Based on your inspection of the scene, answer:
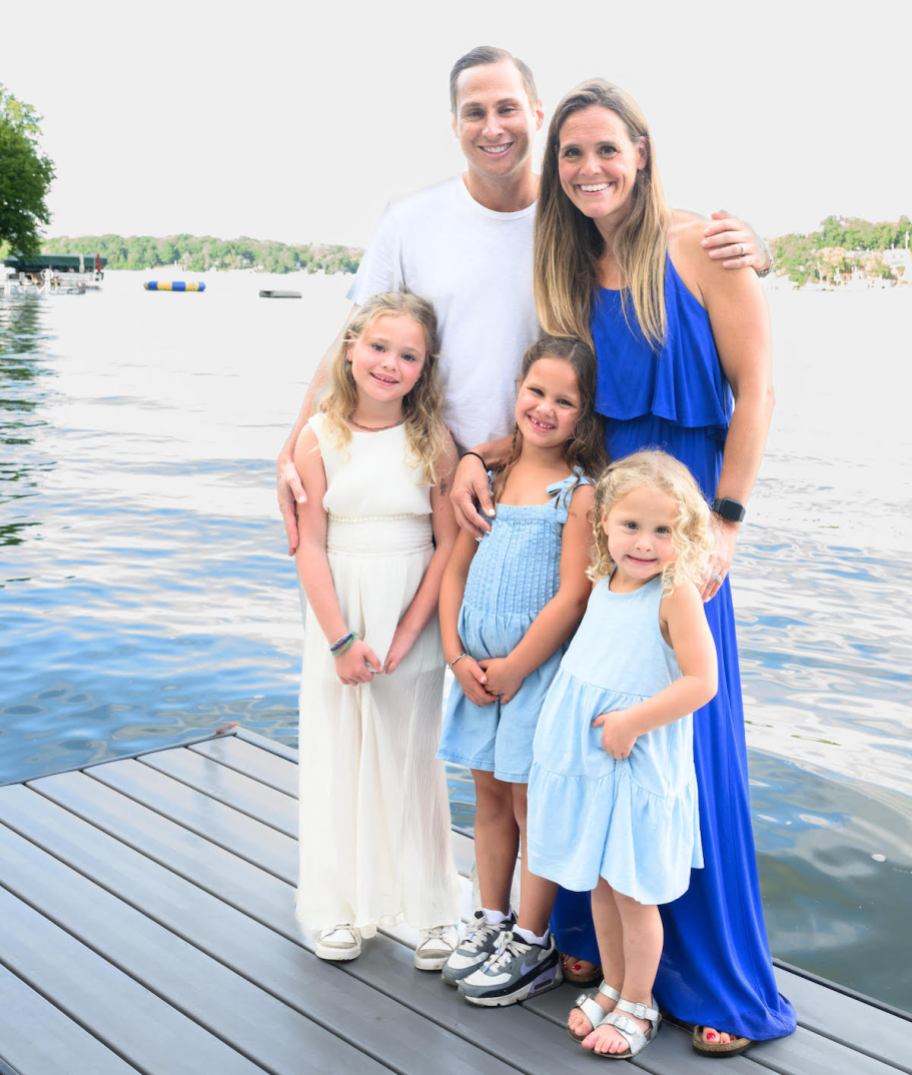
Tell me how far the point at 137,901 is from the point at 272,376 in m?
23.8

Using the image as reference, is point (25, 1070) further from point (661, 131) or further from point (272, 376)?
point (272, 376)

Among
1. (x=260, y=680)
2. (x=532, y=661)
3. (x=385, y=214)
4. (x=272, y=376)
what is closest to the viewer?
(x=532, y=661)

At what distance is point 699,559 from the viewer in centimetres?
222

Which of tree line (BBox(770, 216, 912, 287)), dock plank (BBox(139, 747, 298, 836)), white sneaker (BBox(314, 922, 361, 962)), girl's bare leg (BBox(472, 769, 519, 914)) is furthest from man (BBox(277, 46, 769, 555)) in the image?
tree line (BBox(770, 216, 912, 287))

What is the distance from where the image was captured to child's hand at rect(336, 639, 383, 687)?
2.56 meters

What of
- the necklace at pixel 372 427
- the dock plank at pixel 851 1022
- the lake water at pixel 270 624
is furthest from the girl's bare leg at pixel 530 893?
the lake water at pixel 270 624

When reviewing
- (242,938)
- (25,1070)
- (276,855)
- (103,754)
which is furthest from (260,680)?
(25,1070)

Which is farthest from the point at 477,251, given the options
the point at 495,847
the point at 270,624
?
the point at 270,624

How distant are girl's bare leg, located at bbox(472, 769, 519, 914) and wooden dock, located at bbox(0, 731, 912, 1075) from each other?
20 cm

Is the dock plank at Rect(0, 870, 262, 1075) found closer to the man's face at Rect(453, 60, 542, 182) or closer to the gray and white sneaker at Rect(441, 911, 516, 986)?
the gray and white sneaker at Rect(441, 911, 516, 986)

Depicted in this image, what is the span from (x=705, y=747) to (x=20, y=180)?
60.1 m

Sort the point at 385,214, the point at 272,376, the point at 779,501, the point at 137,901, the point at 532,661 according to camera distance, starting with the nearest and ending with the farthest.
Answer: the point at 532,661, the point at 385,214, the point at 137,901, the point at 779,501, the point at 272,376

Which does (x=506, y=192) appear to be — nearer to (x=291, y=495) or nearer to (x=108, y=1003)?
(x=291, y=495)

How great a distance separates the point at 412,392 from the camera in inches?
103
